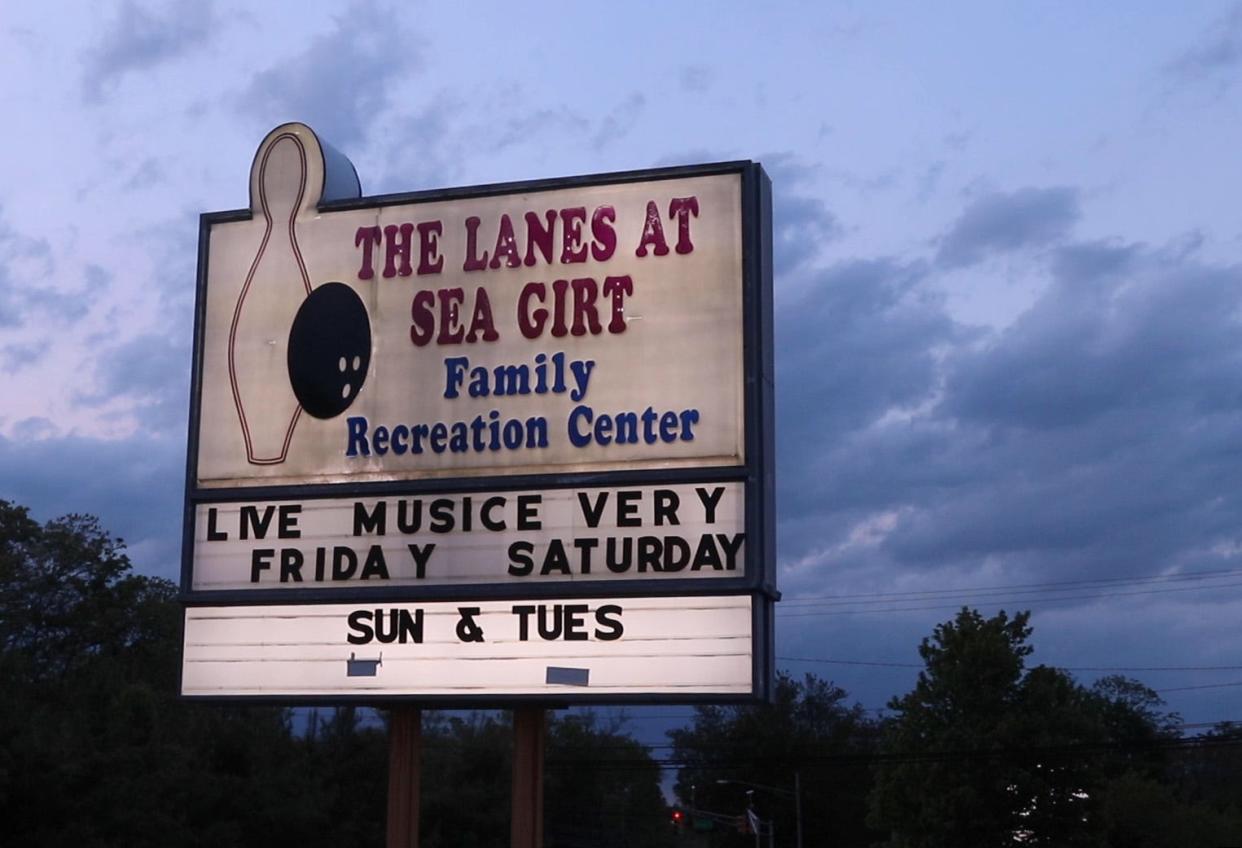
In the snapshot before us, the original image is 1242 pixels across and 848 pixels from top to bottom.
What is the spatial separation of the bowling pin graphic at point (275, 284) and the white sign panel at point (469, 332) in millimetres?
14

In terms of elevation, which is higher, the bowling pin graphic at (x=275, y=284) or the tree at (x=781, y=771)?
the bowling pin graphic at (x=275, y=284)

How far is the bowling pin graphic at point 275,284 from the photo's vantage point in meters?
10.9

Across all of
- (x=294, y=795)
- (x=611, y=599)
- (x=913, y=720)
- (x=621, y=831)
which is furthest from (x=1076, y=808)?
(x=611, y=599)

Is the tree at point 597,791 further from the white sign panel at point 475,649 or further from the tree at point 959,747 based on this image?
the white sign panel at point 475,649

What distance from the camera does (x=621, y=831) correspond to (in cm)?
6000

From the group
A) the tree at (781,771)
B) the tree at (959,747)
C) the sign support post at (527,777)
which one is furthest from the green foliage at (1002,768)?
the sign support post at (527,777)

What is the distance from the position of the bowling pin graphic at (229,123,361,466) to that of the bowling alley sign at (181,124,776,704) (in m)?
0.02

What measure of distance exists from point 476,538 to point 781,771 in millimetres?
68470

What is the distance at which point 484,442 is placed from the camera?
411 inches

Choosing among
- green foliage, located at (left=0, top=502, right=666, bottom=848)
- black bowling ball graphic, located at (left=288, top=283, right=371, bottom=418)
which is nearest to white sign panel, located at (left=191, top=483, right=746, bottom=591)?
black bowling ball graphic, located at (left=288, top=283, right=371, bottom=418)

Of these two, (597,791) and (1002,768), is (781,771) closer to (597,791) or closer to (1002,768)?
(597,791)

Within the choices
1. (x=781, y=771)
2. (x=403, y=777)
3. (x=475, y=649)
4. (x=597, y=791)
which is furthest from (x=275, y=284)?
(x=781, y=771)

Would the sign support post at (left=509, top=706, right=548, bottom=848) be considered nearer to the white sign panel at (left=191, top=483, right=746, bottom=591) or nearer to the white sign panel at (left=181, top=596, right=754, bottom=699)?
the white sign panel at (left=181, top=596, right=754, bottom=699)

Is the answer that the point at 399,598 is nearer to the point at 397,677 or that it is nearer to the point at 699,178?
the point at 397,677
